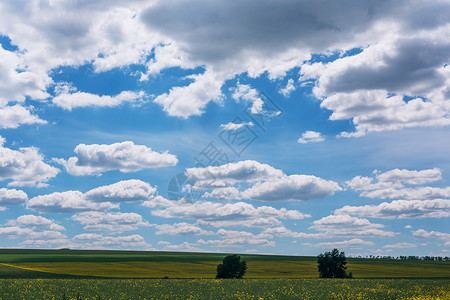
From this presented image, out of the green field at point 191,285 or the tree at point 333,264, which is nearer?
the green field at point 191,285

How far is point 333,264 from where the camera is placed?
71.8 metres

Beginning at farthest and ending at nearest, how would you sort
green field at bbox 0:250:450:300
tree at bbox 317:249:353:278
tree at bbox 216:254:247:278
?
tree at bbox 317:249:353:278, tree at bbox 216:254:247:278, green field at bbox 0:250:450:300

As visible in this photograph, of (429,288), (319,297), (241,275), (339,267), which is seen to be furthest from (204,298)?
(339,267)

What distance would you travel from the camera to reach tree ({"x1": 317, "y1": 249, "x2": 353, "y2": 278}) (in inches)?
2817

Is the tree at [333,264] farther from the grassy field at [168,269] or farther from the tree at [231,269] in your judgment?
the tree at [231,269]

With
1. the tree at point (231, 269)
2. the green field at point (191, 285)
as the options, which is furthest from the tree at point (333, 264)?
the tree at point (231, 269)

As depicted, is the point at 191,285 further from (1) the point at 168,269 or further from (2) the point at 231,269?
(1) the point at 168,269

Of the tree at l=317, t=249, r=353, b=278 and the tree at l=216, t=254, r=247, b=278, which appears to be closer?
the tree at l=216, t=254, r=247, b=278

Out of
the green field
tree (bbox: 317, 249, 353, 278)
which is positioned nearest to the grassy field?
the green field

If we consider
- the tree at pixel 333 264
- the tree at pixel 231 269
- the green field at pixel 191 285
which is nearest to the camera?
the green field at pixel 191 285

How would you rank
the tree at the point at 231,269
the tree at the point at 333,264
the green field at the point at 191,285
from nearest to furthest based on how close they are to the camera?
the green field at the point at 191,285
the tree at the point at 231,269
the tree at the point at 333,264

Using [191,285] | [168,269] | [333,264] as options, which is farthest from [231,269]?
[168,269]

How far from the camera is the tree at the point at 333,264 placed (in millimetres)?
71562

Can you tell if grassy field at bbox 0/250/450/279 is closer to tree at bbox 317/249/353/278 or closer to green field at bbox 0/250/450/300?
green field at bbox 0/250/450/300
